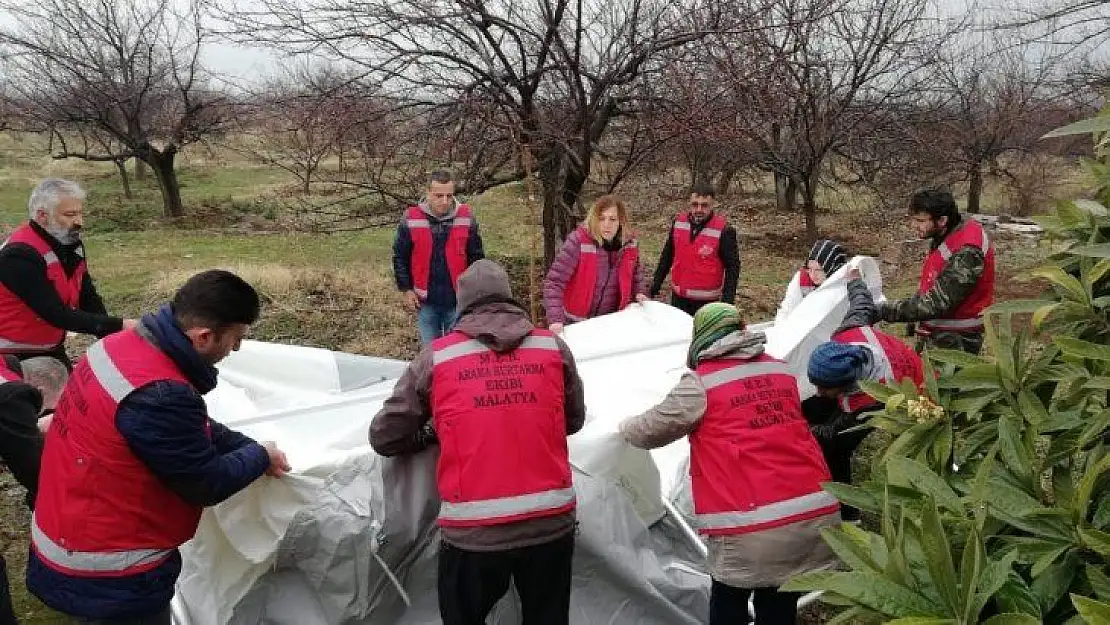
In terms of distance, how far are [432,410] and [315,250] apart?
32.0ft

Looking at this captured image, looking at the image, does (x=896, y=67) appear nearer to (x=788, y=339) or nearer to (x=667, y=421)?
(x=788, y=339)

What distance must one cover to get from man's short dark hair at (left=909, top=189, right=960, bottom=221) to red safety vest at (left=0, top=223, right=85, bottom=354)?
3.91 meters

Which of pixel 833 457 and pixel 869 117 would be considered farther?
pixel 869 117

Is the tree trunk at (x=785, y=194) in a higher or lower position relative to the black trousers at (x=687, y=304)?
higher

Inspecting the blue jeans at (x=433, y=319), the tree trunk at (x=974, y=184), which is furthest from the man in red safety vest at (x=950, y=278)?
the tree trunk at (x=974, y=184)

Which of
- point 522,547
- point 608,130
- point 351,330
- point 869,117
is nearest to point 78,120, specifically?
point 351,330

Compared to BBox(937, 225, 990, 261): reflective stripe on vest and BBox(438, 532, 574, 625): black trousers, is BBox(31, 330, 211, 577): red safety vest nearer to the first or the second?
BBox(438, 532, 574, 625): black trousers

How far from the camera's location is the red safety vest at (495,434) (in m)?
2.04

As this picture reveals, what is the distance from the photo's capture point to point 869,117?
10523mm

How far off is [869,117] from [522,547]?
32.8 ft

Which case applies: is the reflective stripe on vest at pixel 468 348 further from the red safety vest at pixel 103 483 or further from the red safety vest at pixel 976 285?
the red safety vest at pixel 976 285

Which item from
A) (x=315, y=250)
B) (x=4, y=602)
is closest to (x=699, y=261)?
(x=4, y=602)

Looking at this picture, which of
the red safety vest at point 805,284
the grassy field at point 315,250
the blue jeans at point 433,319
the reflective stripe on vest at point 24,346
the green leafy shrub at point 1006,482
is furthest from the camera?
the grassy field at point 315,250

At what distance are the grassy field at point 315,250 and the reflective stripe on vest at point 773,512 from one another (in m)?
0.80
